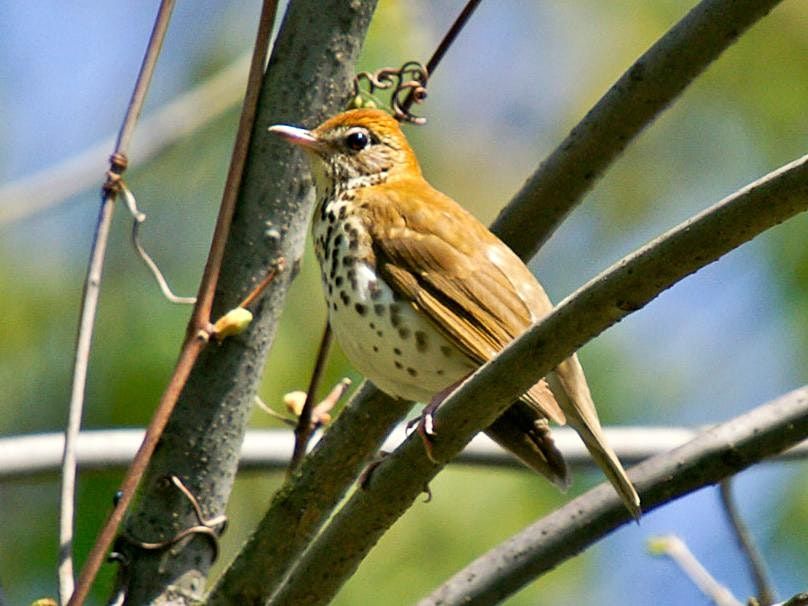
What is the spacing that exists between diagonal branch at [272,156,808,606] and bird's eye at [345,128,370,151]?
5.55ft

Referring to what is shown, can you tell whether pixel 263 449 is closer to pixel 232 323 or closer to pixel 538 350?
pixel 232 323

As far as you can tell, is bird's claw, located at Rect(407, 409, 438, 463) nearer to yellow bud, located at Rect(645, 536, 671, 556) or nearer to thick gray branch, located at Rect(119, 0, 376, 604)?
thick gray branch, located at Rect(119, 0, 376, 604)

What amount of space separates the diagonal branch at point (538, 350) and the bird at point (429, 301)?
594 millimetres

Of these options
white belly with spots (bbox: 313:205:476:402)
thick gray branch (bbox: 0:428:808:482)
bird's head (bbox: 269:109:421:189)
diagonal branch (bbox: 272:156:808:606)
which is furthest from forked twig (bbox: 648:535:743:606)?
bird's head (bbox: 269:109:421:189)

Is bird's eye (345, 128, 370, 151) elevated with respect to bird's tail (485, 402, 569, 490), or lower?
elevated

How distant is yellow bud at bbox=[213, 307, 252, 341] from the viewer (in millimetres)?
3260

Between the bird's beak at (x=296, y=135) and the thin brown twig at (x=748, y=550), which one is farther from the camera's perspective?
the bird's beak at (x=296, y=135)

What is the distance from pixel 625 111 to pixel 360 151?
1.52 meters

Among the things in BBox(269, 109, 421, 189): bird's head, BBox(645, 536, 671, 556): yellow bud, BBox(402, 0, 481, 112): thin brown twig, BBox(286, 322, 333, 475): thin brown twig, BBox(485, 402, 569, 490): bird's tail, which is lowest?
BBox(645, 536, 671, 556): yellow bud

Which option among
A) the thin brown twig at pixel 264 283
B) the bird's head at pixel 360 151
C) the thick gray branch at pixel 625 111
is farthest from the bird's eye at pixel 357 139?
the thick gray branch at pixel 625 111

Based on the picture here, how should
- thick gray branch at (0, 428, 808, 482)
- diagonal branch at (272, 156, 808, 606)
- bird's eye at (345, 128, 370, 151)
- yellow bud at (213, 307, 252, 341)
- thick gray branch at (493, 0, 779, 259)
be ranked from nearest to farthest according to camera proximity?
diagonal branch at (272, 156, 808, 606) → thick gray branch at (493, 0, 779, 259) → yellow bud at (213, 307, 252, 341) → thick gray branch at (0, 428, 808, 482) → bird's eye at (345, 128, 370, 151)

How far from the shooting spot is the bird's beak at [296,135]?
11.5ft

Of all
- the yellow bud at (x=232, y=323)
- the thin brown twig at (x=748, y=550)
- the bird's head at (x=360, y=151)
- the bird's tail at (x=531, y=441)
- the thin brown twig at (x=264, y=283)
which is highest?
the bird's head at (x=360, y=151)

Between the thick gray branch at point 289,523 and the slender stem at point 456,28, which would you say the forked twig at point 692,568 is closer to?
the thick gray branch at point 289,523
